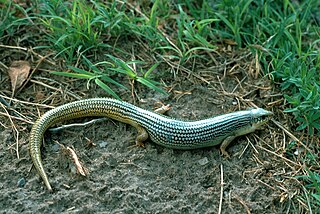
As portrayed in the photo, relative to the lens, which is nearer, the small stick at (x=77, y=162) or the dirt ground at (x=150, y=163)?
the dirt ground at (x=150, y=163)

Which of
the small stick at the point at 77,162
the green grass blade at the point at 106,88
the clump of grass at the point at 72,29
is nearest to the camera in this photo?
the small stick at the point at 77,162

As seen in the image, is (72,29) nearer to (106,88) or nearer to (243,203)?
(106,88)

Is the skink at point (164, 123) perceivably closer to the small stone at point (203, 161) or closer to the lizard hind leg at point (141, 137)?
the lizard hind leg at point (141, 137)

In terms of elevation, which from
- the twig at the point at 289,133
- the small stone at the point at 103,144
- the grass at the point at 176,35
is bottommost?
the small stone at the point at 103,144

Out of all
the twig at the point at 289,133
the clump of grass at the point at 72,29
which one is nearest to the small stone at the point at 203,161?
the twig at the point at 289,133

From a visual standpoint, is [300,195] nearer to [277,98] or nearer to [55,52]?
[277,98]

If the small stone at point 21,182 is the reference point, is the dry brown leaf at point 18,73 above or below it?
above

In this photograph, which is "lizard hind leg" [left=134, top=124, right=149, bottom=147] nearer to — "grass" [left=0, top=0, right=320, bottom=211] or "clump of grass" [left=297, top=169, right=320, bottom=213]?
"grass" [left=0, top=0, right=320, bottom=211]
